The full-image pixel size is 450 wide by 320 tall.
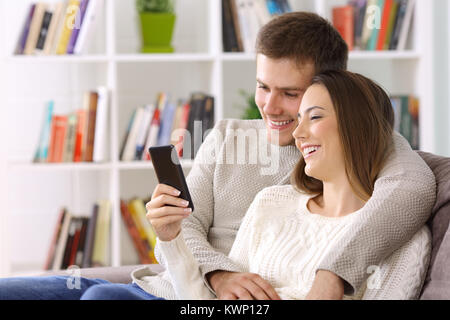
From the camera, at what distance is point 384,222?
1.24m

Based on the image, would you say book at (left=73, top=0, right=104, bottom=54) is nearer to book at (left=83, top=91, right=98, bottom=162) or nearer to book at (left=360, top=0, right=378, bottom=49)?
book at (left=83, top=91, right=98, bottom=162)

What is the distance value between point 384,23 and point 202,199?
63.9 inches

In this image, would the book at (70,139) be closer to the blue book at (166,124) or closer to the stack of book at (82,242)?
the stack of book at (82,242)

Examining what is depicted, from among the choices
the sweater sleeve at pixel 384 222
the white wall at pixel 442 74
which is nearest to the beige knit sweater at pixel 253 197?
the sweater sleeve at pixel 384 222

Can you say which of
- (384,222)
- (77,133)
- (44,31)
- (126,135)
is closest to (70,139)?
(77,133)

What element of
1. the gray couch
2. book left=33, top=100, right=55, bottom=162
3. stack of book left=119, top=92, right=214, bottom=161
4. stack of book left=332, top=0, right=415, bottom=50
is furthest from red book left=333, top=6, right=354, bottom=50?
the gray couch

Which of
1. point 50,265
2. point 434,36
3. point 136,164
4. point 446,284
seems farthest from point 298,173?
point 434,36

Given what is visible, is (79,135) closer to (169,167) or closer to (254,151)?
(254,151)

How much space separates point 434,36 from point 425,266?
6.78ft

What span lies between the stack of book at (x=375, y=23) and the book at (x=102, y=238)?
121 cm

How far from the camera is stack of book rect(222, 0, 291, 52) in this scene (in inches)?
114

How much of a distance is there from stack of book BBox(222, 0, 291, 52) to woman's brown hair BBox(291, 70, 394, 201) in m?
1.53

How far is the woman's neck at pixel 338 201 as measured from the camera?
1405mm

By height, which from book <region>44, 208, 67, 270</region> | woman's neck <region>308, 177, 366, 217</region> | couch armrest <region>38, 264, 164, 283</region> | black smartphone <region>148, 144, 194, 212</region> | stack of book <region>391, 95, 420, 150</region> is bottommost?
book <region>44, 208, 67, 270</region>
